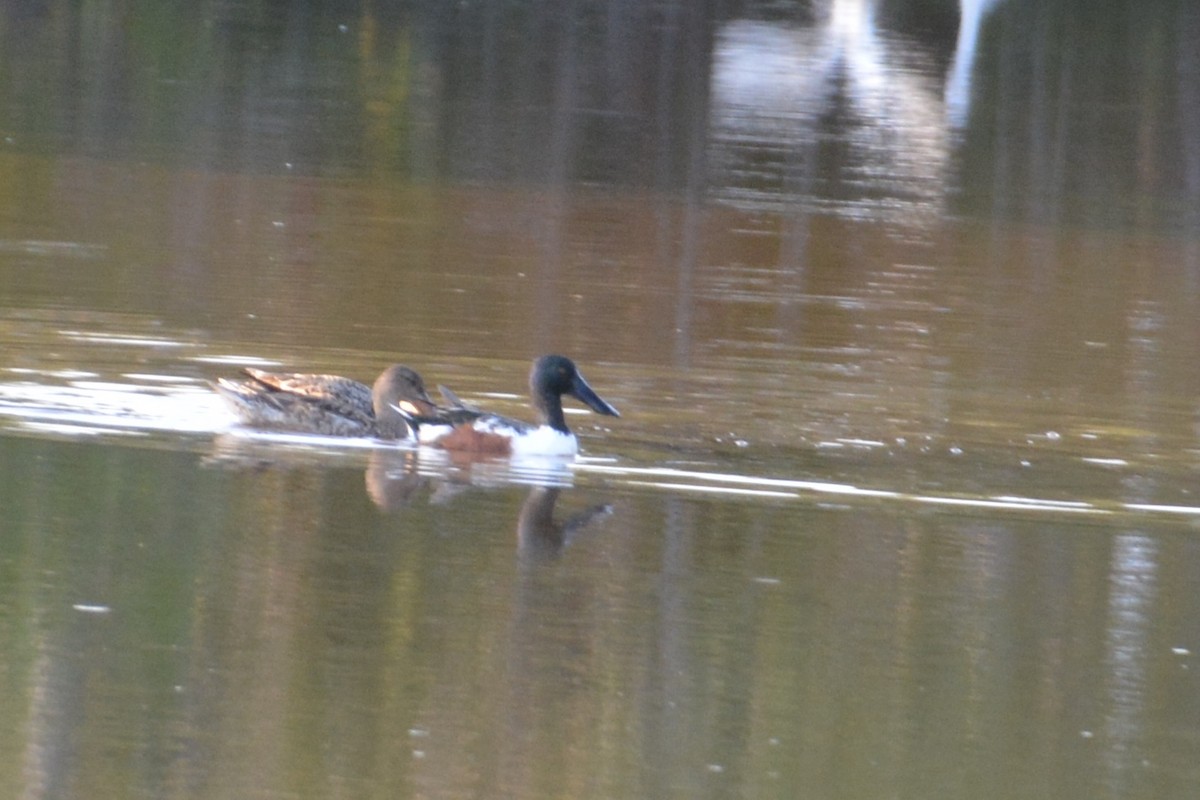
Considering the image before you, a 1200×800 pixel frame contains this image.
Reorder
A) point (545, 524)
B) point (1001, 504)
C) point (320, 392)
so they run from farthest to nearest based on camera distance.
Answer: point (320, 392), point (1001, 504), point (545, 524)

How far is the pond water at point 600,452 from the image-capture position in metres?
7.34

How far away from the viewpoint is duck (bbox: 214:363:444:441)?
38.5 ft

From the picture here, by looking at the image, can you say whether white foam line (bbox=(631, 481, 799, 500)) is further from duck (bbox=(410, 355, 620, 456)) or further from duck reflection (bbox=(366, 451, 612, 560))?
duck (bbox=(410, 355, 620, 456))

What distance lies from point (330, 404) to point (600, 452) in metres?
1.29

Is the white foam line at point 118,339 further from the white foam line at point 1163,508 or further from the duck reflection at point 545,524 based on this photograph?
the white foam line at point 1163,508

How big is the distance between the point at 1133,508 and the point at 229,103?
602 inches

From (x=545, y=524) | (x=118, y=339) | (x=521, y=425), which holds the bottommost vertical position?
(x=545, y=524)

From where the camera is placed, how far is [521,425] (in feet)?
37.9

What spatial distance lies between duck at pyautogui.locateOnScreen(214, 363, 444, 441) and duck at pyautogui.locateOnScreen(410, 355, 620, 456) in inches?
2.8

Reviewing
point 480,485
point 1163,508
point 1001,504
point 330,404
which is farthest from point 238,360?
point 1163,508

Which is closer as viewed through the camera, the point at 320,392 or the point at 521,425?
the point at 521,425

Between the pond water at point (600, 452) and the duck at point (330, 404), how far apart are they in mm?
110

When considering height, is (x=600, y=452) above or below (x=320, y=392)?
below

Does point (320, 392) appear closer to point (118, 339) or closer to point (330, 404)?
point (330, 404)
